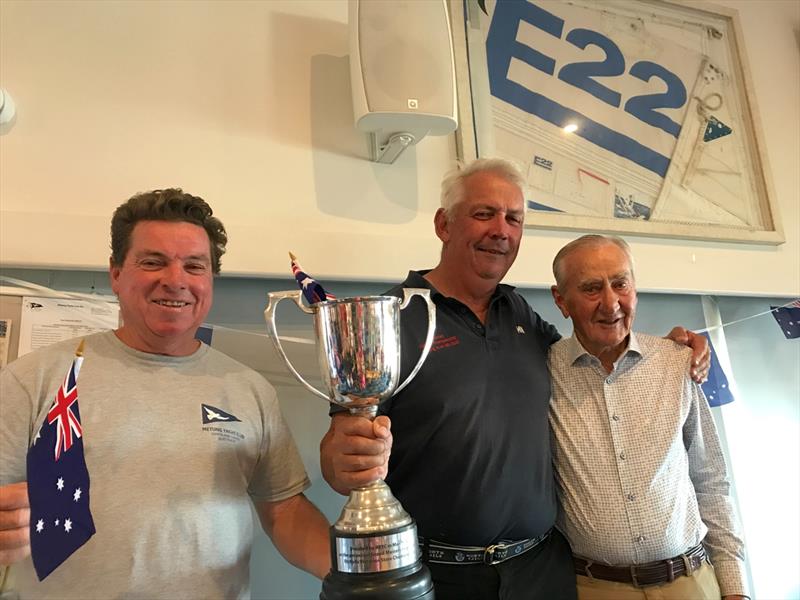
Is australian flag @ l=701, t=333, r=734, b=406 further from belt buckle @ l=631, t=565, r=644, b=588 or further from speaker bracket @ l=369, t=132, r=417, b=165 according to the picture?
speaker bracket @ l=369, t=132, r=417, b=165

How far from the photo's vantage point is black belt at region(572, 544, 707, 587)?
1180 millimetres

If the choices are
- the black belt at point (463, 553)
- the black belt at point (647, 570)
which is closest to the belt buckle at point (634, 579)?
the black belt at point (647, 570)

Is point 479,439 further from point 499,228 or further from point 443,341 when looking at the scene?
point 499,228

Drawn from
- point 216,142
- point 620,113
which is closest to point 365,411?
point 216,142

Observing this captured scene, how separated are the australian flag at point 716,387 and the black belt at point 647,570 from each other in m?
0.68

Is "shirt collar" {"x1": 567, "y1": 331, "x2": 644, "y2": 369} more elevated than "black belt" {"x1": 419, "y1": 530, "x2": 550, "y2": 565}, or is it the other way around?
"shirt collar" {"x1": 567, "y1": 331, "x2": 644, "y2": 369}

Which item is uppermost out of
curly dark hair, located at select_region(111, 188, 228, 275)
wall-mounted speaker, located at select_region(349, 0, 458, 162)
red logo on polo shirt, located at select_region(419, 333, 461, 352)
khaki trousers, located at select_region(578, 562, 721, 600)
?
wall-mounted speaker, located at select_region(349, 0, 458, 162)

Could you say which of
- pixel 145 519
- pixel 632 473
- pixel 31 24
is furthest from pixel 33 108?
pixel 632 473

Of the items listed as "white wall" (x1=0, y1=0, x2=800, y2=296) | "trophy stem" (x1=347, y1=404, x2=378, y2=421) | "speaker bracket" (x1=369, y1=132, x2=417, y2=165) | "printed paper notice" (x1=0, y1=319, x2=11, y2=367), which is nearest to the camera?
"trophy stem" (x1=347, y1=404, x2=378, y2=421)

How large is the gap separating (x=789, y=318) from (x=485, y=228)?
128 centimetres

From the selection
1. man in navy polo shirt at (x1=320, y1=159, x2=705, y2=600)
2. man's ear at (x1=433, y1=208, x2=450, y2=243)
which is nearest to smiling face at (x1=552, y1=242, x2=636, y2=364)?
man in navy polo shirt at (x1=320, y1=159, x2=705, y2=600)

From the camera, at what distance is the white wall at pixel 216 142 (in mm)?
1410

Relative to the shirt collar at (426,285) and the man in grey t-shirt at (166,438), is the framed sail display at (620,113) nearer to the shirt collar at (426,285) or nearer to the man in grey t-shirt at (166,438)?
the shirt collar at (426,285)

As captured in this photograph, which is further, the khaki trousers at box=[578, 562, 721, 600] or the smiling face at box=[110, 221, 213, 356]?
the khaki trousers at box=[578, 562, 721, 600]
